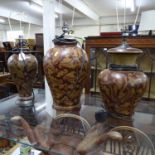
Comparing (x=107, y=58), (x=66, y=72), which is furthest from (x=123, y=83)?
(x=107, y=58)

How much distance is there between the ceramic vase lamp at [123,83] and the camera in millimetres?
629

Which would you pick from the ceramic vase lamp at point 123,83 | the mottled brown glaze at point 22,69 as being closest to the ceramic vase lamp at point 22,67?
the mottled brown glaze at point 22,69

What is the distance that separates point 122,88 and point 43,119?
40 centimetres

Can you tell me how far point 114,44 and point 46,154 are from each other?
1279 mm

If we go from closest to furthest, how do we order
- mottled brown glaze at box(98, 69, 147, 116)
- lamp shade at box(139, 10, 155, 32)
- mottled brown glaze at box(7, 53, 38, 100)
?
1. mottled brown glaze at box(98, 69, 147, 116)
2. mottled brown glaze at box(7, 53, 38, 100)
3. lamp shade at box(139, 10, 155, 32)

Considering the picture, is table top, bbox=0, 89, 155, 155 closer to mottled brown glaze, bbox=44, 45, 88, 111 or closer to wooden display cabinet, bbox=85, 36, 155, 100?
mottled brown glaze, bbox=44, 45, 88, 111

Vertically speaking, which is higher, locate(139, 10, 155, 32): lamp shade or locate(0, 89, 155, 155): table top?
locate(139, 10, 155, 32): lamp shade

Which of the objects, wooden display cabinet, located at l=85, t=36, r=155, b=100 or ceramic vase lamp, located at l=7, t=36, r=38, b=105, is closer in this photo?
ceramic vase lamp, located at l=7, t=36, r=38, b=105

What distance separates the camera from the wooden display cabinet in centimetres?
160

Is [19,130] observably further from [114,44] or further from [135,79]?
[114,44]

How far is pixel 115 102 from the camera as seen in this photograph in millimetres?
670

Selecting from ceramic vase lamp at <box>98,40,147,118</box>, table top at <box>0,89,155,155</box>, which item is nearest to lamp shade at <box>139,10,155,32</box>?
table top at <box>0,89,155,155</box>

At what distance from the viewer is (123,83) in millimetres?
624

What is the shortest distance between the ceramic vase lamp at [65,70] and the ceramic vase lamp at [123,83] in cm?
11
